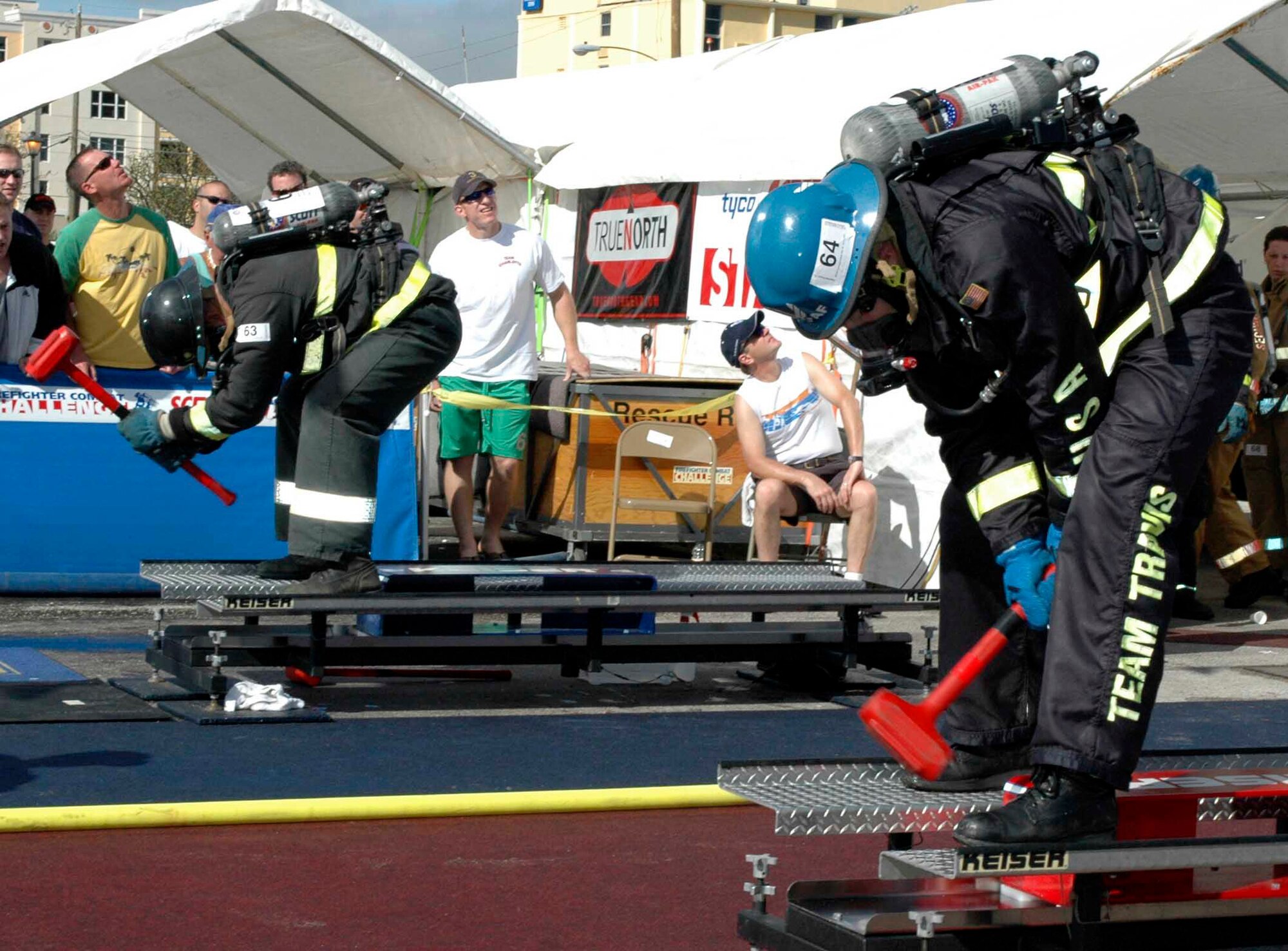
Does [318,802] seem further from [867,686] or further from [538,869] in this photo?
[867,686]

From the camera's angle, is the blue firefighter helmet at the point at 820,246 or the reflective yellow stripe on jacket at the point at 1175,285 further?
the reflective yellow stripe on jacket at the point at 1175,285

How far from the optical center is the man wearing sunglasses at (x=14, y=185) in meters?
9.33

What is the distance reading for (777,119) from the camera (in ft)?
40.8

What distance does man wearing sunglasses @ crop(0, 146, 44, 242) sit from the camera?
9331 mm

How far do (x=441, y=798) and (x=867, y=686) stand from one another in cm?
289

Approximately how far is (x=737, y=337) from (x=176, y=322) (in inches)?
155

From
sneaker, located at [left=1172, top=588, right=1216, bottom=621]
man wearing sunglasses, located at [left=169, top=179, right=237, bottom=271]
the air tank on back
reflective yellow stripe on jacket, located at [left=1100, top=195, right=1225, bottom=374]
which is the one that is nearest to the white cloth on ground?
the air tank on back

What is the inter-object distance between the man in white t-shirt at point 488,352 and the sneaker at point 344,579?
3493mm

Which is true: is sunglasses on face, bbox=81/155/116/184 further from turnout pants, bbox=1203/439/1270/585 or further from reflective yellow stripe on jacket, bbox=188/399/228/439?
turnout pants, bbox=1203/439/1270/585

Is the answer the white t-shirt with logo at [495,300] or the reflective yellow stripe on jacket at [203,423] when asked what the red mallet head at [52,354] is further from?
the white t-shirt with logo at [495,300]

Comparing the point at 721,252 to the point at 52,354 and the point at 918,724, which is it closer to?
the point at 52,354

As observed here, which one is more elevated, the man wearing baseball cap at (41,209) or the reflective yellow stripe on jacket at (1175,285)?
the man wearing baseball cap at (41,209)

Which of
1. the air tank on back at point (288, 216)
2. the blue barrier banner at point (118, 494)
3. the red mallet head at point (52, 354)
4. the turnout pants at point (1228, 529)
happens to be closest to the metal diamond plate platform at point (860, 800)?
the air tank on back at point (288, 216)

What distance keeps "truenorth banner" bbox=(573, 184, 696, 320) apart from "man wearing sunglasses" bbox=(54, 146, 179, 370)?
457cm
